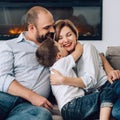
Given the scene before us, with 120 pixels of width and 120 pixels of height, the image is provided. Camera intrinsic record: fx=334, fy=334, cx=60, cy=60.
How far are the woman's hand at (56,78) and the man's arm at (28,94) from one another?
4.8 inches

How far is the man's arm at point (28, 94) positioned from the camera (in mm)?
1949

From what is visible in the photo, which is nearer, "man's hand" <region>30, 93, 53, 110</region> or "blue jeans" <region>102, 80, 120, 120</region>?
"blue jeans" <region>102, 80, 120, 120</region>

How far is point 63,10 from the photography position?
11.4 ft

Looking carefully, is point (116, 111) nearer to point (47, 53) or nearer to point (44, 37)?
point (47, 53)

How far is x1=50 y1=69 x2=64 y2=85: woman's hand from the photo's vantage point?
198 centimetres

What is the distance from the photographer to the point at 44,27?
2.16 m

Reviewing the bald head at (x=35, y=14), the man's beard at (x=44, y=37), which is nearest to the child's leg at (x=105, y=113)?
the man's beard at (x=44, y=37)

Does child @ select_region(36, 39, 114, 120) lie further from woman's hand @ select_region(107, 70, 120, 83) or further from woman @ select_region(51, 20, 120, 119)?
woman's hand @ select_region(107, 70, 120, 83)

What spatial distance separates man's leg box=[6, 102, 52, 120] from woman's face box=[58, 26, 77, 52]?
0.48 m

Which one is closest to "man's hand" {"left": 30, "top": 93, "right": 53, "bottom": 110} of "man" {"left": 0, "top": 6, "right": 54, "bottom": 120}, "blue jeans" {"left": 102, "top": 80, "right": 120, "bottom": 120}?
"man" {"left": 0, "top": 6, "right": 54, "bottom": 120}

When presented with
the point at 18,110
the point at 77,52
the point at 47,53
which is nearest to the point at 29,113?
the point at 18,110

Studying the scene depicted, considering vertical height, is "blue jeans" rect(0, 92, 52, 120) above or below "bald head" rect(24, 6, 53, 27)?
below

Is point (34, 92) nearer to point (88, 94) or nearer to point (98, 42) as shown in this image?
point (88, 94)

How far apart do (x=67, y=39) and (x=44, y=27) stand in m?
0.17
